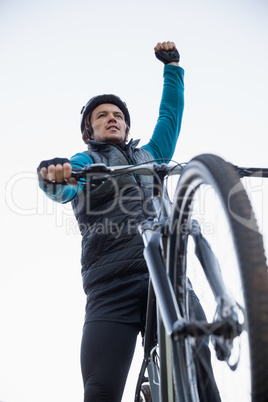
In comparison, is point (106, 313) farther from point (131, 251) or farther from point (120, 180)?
point (120, 180)

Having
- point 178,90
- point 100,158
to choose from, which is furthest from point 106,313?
point 178,90

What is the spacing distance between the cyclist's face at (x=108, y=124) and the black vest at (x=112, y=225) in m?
0.31

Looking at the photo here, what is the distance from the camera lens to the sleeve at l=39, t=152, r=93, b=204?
1656mm

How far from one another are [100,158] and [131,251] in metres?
0.57

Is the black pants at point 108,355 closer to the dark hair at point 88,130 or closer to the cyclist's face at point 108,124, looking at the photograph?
the cyclist's face at point 108,124

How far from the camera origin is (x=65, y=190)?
1.72 m

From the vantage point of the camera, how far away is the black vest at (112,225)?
1723 millimetres

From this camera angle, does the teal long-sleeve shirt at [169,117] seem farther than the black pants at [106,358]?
Yes

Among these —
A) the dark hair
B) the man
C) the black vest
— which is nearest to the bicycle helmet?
the dark hair

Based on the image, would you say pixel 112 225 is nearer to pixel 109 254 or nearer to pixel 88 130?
pixel 109 254

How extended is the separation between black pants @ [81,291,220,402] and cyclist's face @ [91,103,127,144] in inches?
43.5

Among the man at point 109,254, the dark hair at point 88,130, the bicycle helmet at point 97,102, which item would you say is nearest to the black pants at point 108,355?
the man at point 109,254

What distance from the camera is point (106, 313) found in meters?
1.63

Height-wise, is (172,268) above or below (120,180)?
below
